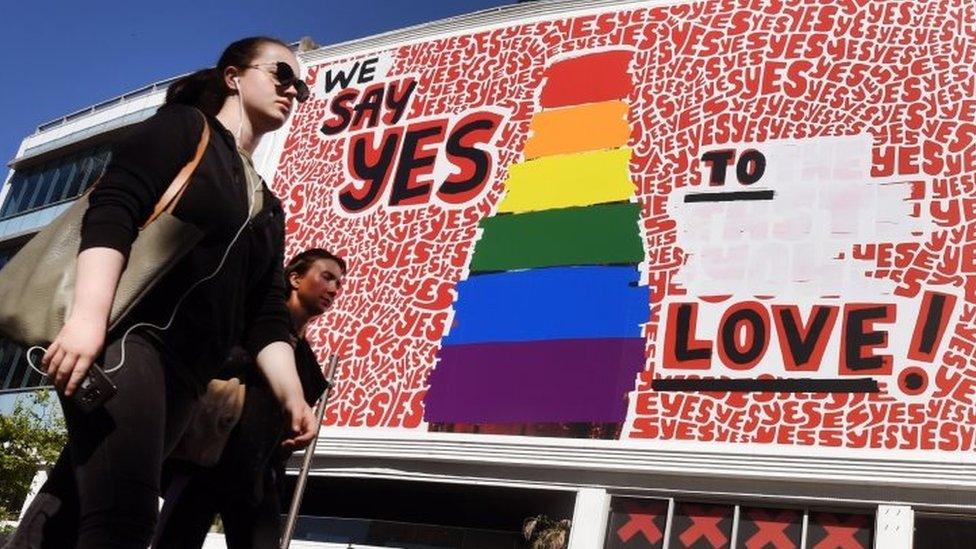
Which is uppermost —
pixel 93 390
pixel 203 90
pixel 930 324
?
pixel 930 324

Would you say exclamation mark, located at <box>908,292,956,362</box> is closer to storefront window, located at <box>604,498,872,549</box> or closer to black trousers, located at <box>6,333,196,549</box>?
storefront window, located at <box>604,498,872,549</box>

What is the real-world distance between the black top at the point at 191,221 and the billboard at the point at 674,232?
8056mm

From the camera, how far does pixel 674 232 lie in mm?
10961

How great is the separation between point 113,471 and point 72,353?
0.75 feet

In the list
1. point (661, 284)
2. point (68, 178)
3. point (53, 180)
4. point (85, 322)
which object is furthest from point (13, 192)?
point (85, 322)

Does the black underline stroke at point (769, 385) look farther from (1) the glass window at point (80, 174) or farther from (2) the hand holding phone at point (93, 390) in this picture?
(1) the glass window at point (80, 174)

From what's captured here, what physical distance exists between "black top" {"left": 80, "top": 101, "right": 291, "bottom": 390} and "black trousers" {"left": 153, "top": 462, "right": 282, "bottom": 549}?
59 centimetres

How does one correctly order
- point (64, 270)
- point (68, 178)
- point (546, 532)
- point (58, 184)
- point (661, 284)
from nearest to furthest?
point (64, 270) < point (546, 532) < point (661, 284) < point (68, 178) < point (58, 184)

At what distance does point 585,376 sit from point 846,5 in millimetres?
5243

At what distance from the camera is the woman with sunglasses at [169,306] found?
1816mm

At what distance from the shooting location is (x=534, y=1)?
14.2m

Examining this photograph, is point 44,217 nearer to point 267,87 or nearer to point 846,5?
point 846,5

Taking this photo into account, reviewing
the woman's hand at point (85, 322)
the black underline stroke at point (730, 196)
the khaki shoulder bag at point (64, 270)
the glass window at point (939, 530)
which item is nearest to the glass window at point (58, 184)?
the black underline stroke at point (730, 196)

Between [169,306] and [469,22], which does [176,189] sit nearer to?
[169,306]
